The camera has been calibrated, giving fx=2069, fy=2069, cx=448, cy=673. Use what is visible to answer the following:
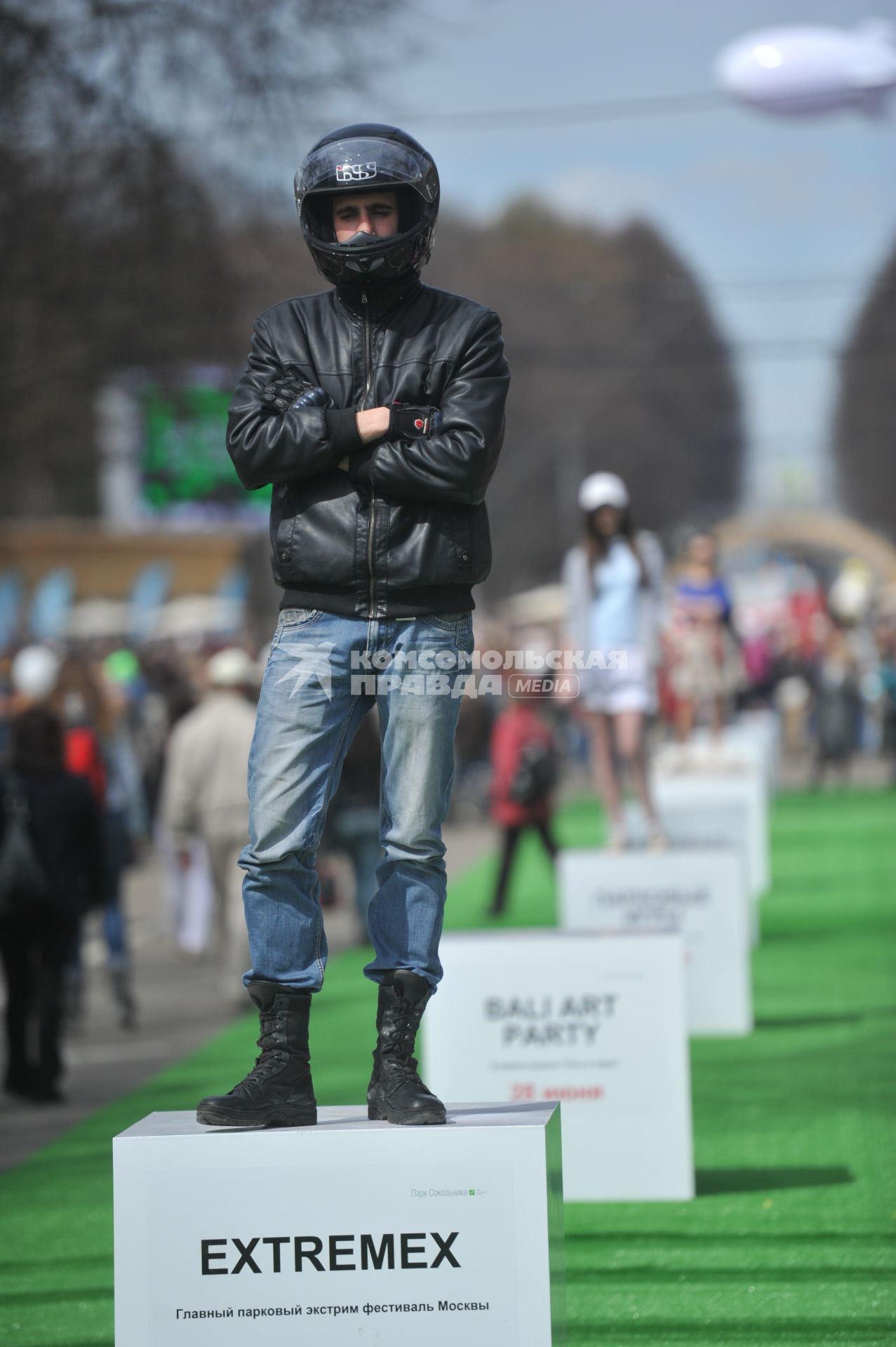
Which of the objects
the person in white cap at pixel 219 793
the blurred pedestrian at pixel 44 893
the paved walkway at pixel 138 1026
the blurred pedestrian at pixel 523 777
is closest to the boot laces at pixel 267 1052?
the paved walkway at pixel 138 1026

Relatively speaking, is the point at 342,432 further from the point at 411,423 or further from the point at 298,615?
the point at 298,615

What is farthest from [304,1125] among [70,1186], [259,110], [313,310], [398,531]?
[259,110]

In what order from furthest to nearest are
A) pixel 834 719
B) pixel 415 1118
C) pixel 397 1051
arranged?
pixel 834 719 → pixel 397 1051 → pixel 415 1118

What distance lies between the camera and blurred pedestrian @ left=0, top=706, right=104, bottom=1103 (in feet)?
34.3

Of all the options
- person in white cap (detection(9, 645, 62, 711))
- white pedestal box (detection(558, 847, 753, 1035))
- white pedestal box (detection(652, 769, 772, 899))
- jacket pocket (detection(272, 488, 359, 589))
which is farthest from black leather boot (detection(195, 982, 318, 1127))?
white pedestal box (detection(652, 769, 772, 899))

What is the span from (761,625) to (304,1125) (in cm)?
3859

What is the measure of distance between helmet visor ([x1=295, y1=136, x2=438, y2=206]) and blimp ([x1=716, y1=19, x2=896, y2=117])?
4.17 metres

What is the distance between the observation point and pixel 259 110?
1474 centimetres

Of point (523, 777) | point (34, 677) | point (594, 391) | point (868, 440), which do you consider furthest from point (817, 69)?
point (868, 440)

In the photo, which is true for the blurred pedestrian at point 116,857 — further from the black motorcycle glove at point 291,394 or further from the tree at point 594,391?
the tree at point 594,391

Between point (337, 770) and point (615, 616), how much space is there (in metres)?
6.66

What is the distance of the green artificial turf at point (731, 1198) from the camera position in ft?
19.2

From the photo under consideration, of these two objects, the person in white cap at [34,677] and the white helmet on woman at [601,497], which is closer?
the white helmet on woman at [601,497]

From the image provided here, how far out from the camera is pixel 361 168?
4.90 m
